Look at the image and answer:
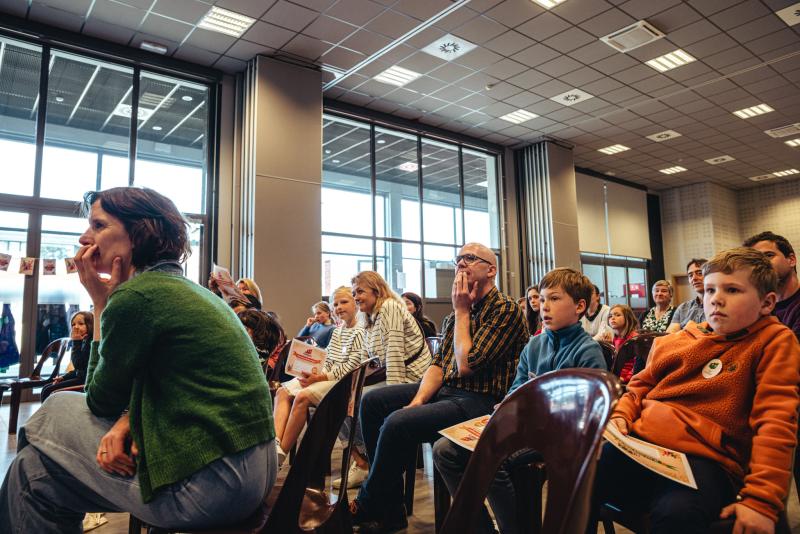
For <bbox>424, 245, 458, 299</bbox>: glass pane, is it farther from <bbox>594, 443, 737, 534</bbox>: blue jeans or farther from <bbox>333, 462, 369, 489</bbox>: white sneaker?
<bbox>594, 443, 737, 534</bbox>: blue jeans

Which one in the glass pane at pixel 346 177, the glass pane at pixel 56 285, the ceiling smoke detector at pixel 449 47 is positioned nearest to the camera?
the glass pane at pixel 56 285

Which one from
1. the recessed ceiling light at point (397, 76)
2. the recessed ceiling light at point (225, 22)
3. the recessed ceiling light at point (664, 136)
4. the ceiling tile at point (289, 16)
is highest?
the recessed ceiling light at point (397, 76)

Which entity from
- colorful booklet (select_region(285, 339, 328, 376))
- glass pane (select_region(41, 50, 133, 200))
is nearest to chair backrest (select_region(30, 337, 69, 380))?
glass pane (select_region(41, 50, 133, 200))

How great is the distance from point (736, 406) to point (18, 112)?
7.39 m

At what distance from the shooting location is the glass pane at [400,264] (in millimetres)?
8781

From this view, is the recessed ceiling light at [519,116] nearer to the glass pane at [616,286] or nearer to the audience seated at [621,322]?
the glass pane at [616,286]

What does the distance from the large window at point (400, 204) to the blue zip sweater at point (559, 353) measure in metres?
5.94

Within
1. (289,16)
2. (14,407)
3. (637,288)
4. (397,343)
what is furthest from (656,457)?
(637,288)

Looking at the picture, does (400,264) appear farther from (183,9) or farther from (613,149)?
(613,149)

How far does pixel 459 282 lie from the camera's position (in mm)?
2314

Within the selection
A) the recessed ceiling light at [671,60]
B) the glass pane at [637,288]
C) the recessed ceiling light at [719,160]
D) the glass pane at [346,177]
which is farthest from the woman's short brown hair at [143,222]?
the glass pane at [637,288]

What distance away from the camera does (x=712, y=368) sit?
1.44m

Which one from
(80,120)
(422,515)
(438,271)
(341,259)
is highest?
(80,120)

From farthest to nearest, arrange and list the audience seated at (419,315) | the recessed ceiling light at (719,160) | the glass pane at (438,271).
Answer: the recessed ceiling light at (719,160), the glass pane at (438,271), the audience seated at (419,315)
